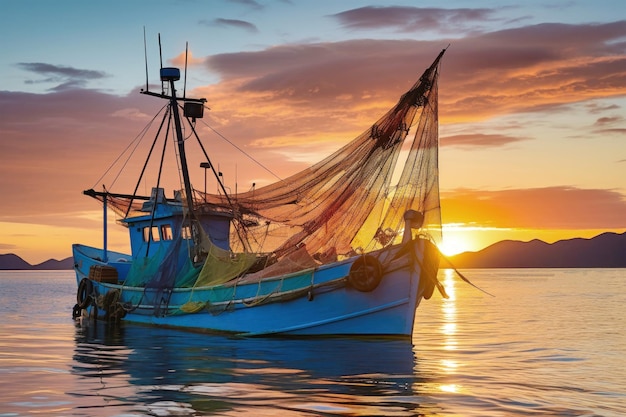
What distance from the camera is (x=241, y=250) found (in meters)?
27.7

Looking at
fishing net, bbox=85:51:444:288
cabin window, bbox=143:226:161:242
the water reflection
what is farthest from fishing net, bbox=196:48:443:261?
cabin window, bbox=143:226:161:242

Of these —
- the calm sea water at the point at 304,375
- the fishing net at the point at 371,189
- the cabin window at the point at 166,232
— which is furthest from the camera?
the cabin window at the point at 166,232

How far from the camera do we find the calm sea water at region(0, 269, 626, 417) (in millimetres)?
13562

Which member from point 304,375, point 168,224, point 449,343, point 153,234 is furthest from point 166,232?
point 304,375

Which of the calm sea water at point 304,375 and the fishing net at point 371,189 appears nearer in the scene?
the calm sea water at point 304,375

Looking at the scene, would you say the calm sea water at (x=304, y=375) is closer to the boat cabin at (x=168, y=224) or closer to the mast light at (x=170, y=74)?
the boat cabin at (x=168, y=224)

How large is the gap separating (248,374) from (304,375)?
1.21 meters

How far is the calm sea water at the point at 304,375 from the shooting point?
44.5ft

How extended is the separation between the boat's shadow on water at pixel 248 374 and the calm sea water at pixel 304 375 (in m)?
0.03

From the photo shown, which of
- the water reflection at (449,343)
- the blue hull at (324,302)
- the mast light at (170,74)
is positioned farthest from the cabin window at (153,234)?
the water reflection at (449,343)

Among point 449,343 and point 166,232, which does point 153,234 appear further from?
point 449,343

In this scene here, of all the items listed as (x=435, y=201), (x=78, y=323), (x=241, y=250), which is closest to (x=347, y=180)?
(x=435, y=201)

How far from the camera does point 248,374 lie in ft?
56.5

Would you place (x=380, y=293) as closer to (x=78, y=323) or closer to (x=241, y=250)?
(x=241, y=250)
